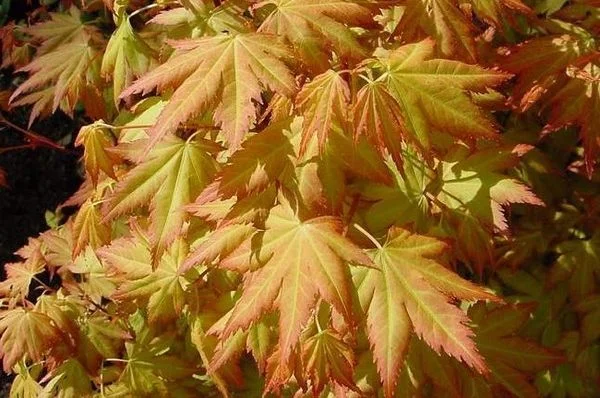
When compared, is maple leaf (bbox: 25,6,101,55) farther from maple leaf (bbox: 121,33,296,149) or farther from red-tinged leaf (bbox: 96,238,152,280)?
maple leaf (bbox: 121,33,296,149)

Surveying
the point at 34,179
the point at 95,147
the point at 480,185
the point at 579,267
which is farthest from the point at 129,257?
the point at 34,179

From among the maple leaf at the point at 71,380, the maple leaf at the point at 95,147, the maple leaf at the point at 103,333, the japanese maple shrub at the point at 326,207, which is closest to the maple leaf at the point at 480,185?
the japanese maple shrub at the point at 326,207

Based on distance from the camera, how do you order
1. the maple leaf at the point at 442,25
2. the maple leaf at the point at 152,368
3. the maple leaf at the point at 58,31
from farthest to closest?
the maple leaf at the point at 58,31, the maple leaf at the point at 152,368, the maple leaf at the point at 442,25

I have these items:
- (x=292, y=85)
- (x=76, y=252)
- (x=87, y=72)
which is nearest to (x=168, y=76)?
(x=292, y=85)

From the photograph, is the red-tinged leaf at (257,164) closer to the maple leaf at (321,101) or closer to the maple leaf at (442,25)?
the maple leaf at (321,101)

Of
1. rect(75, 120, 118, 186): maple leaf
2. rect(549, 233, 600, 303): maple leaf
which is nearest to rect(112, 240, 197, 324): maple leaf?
rect(75, 120, 118, 186): maple leaf

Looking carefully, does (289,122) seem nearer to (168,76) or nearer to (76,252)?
(168,76)

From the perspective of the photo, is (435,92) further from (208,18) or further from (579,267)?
(579,267)
